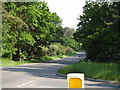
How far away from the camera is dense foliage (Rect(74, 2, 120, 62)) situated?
22.8 m

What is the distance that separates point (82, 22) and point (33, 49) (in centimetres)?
1829

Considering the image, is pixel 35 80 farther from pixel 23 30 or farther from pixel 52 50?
pixel 52 50

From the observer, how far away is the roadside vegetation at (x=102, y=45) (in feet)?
60.1

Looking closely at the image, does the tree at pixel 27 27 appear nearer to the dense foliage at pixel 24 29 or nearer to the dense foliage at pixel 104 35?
the dense foliage at pixel 24 29

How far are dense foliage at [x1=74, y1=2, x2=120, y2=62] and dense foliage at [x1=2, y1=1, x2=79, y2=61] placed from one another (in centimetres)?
1217

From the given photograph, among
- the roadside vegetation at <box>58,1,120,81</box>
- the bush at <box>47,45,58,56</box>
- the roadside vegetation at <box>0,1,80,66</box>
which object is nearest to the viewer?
the roadside vegetation at <box>58,1,120,81</box>

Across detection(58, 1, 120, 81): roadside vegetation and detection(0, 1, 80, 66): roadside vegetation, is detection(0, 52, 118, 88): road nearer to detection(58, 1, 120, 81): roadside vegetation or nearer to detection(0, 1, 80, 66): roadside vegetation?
detection(58, 1, 120, 81): roadside vegetation

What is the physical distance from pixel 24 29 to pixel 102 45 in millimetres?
22335

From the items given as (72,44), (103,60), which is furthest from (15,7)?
(72,44)

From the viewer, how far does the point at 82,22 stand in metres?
39.5

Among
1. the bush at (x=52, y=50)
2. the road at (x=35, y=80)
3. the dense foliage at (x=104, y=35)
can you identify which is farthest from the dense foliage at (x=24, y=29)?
the road at (x=35, y=80)

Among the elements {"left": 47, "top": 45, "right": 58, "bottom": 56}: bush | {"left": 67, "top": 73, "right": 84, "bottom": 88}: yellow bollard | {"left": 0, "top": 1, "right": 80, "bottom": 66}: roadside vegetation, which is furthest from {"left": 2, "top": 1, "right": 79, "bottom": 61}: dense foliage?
{"left": 67, "top": 73, "right": 84, "bottom": 88}: yellow bollard

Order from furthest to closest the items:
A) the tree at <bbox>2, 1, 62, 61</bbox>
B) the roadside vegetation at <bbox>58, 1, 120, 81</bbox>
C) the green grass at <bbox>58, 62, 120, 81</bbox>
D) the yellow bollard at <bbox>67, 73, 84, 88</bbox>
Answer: the tree at <bbox>2, 1, 62, 61</bbox> → the roadside vegetation at <bbox>58, 1, 120, 81</bbox> → the green grass at <bbox>58, 62, 120, 81</bbox> → the yellow bollard at <bbox>67, 73, 84, 88</bbox>

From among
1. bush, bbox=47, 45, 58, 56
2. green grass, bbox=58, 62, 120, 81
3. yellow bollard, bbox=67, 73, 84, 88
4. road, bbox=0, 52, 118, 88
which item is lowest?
road, bbox=0, 52, 118, 88
